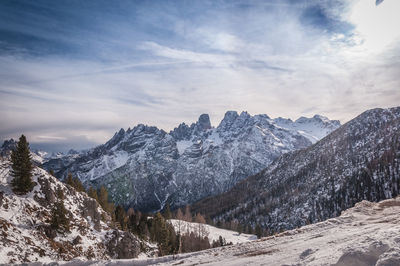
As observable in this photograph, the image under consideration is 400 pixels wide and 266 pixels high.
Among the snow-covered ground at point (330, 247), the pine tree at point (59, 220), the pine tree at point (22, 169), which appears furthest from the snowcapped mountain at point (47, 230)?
the snow-covered ground at point (330, 247)

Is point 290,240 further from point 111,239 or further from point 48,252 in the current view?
point 111,239

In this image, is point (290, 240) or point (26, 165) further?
point (26, 165)

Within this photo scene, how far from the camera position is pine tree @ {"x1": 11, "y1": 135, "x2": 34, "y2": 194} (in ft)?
129

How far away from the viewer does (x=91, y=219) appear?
50.9 meters

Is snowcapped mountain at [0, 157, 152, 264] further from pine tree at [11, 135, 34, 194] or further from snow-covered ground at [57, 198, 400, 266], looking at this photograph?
snow-covered ground at [57, 198, 400, 266]

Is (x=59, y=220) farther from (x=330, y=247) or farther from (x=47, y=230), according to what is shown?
(x=330, y=247)

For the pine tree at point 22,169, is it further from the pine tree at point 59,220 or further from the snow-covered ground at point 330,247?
the snow-covered ground at point 330,247

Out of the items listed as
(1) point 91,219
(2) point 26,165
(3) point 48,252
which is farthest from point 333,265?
(1) point 91,219

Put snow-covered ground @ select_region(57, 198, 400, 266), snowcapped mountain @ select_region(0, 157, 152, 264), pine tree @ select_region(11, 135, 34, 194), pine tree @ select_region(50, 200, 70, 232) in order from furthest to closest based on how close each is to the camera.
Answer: pine tree @ select_region(11, 135, 34, 194)
pine tree @ select_region(50, 200, 70, 232)
snowcapped mountain @ select_region(0, 157, 152, 264)
snow-covered ground @ select_region(57, 198, 400, 266)

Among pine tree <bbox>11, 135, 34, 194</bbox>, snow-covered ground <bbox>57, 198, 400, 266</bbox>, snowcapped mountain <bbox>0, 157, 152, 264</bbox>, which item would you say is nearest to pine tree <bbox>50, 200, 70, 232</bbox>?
snowcapped mountain <bbox>0, 157, 152, 264</bbox>

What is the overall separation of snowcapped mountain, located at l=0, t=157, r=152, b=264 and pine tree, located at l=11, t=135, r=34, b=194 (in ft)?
3.74

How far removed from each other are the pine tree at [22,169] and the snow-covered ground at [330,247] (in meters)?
27.5

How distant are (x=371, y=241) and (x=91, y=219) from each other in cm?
5191

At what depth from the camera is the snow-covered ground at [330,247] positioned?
9891 millimetres
